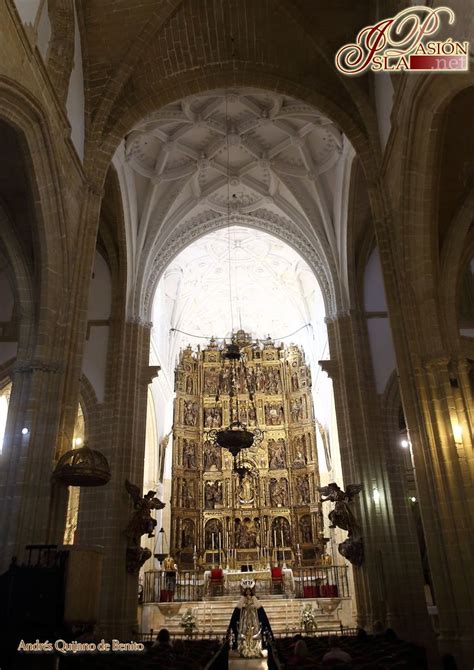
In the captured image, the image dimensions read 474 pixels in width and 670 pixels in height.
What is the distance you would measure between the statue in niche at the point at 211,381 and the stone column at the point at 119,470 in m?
11.3

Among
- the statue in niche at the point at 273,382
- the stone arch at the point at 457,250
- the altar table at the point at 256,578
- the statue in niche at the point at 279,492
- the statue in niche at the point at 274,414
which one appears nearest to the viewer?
the stone arch at the point at 457,250

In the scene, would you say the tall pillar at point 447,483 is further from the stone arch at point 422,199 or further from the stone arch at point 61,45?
the stone arch at point 61,45

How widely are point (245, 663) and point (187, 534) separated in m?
13.2

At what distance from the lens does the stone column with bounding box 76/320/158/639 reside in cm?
1365

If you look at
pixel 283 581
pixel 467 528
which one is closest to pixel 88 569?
pixel 467 528

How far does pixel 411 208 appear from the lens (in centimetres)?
1066

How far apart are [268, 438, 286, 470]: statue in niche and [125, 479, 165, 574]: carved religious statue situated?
12.2 metres

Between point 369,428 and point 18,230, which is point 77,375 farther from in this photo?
point 369,428

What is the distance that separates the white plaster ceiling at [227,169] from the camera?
16844 millimetres

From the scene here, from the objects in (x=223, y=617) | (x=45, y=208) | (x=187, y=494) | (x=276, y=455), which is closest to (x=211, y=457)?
(x=187, y=494)

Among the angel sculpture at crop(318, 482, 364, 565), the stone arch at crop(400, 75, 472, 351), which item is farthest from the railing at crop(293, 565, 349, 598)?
the stone arch at crop(400, 75, 472, 351)

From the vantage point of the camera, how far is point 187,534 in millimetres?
24453

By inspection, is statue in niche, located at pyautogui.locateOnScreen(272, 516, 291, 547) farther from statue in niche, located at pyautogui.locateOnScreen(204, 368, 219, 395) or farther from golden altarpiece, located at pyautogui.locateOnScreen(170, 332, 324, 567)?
statue in niche, located at pyautogui.locateOnScreen(204, 368, 219, 395)

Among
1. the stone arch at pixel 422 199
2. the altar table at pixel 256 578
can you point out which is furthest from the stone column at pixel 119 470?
the stone arch at pixel 422 199
